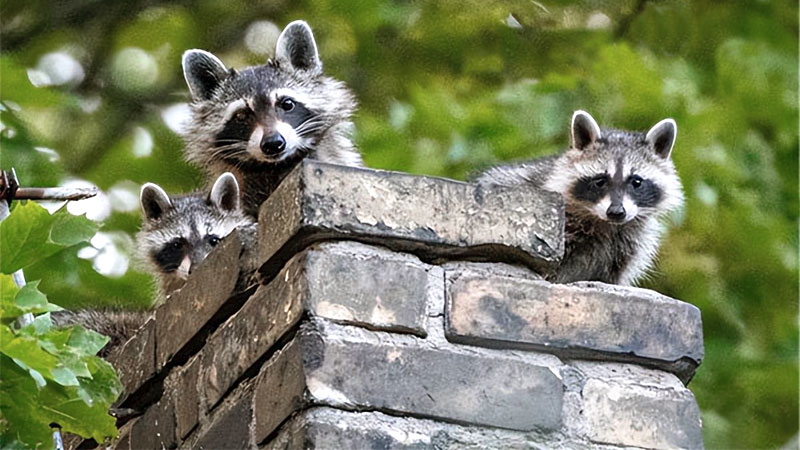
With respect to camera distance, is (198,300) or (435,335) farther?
(198,300)

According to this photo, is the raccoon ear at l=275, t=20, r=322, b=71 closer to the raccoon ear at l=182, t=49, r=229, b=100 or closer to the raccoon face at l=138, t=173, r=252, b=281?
the raccoon ear at l=182, t=49, r=229, b=100

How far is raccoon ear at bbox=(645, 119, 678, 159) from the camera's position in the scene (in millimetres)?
5859

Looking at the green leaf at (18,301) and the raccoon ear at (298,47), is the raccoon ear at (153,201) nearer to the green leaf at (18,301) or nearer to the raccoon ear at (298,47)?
the raccoon ear at (298,47)

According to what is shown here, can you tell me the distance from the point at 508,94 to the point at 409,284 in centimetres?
412

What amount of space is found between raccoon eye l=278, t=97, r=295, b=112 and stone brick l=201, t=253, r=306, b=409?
2502 millimetres

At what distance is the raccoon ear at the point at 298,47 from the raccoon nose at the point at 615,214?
4.58 ft

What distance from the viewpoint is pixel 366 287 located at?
113 inches

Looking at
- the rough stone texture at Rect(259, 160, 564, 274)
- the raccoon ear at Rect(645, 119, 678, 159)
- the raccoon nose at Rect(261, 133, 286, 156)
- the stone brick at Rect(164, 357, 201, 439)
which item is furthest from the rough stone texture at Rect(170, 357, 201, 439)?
the raccoon ear at Rect(645, 119, 678, 159)

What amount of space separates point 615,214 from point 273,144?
123cm

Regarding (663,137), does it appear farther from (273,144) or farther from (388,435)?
(388,435)

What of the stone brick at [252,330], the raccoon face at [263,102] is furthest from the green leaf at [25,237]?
the raccoon face at [263,102]

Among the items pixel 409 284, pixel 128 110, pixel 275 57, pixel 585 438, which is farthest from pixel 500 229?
pixel 128 110

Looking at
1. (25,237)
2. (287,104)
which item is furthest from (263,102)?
(25,237)

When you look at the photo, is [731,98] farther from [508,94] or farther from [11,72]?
[11,72]
